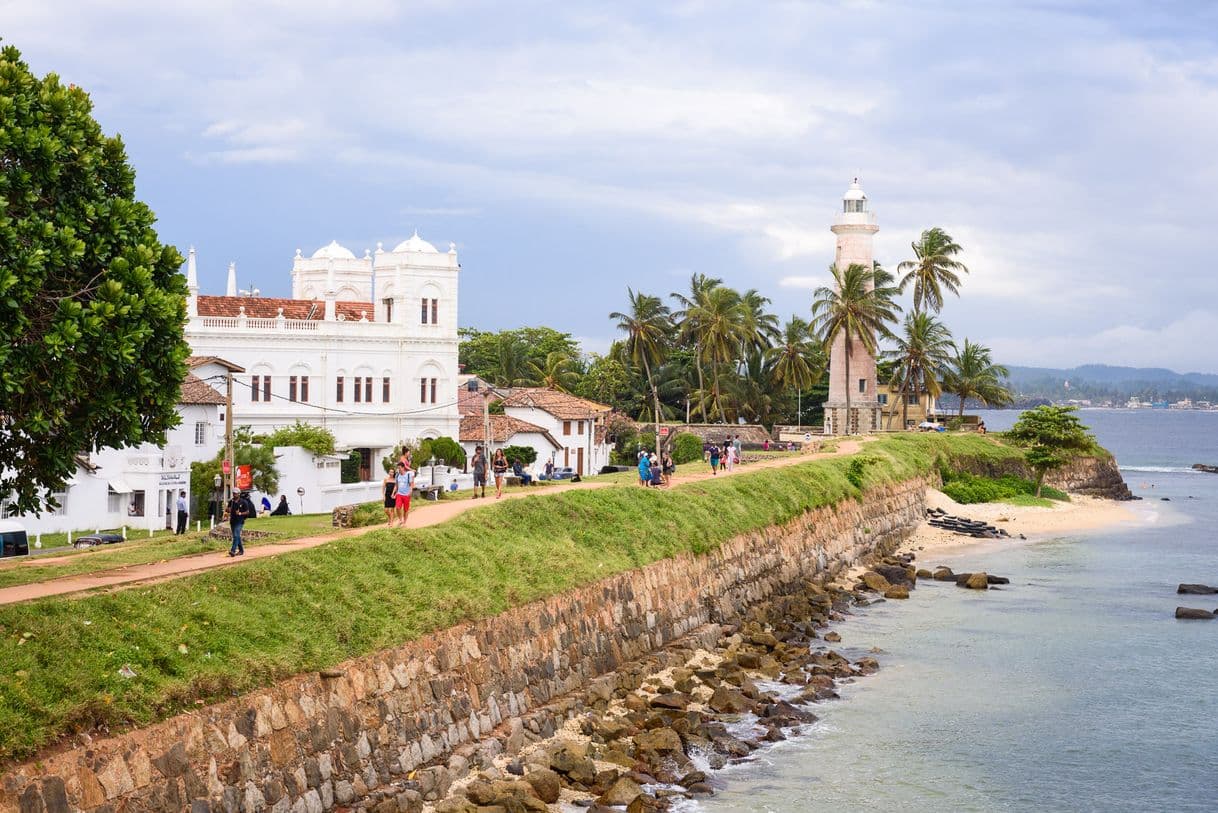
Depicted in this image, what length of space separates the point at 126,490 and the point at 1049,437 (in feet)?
170

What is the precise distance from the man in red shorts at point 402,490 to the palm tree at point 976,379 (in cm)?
6457

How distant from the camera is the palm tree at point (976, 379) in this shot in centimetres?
8694

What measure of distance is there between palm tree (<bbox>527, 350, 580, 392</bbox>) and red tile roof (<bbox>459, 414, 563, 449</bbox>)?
21.7 meters

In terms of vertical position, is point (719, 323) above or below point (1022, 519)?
above

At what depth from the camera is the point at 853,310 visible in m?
77.4

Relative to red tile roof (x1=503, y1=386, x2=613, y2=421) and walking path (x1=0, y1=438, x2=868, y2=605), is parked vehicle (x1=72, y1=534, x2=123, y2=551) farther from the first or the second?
red tile roof (x1=503, y1=386, x2=613, y2=421)

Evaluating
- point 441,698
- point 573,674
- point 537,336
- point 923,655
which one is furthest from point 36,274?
point 537,336

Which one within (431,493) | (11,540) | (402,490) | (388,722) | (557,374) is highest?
(557,374)

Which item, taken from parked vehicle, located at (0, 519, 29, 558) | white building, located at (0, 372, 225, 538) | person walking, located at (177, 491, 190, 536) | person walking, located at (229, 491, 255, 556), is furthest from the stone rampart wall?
white building, located at (0, 372, 225, 538)

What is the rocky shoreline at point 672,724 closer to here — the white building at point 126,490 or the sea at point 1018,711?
the sea at point 1018,711

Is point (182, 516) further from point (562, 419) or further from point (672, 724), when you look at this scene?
point (562, 419)

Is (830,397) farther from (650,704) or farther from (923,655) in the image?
(650,704)

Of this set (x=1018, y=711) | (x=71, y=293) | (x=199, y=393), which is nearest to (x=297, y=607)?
(x=71, y=293)

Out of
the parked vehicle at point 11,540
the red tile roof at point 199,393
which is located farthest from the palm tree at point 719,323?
the parked vehicle at point 11,540
